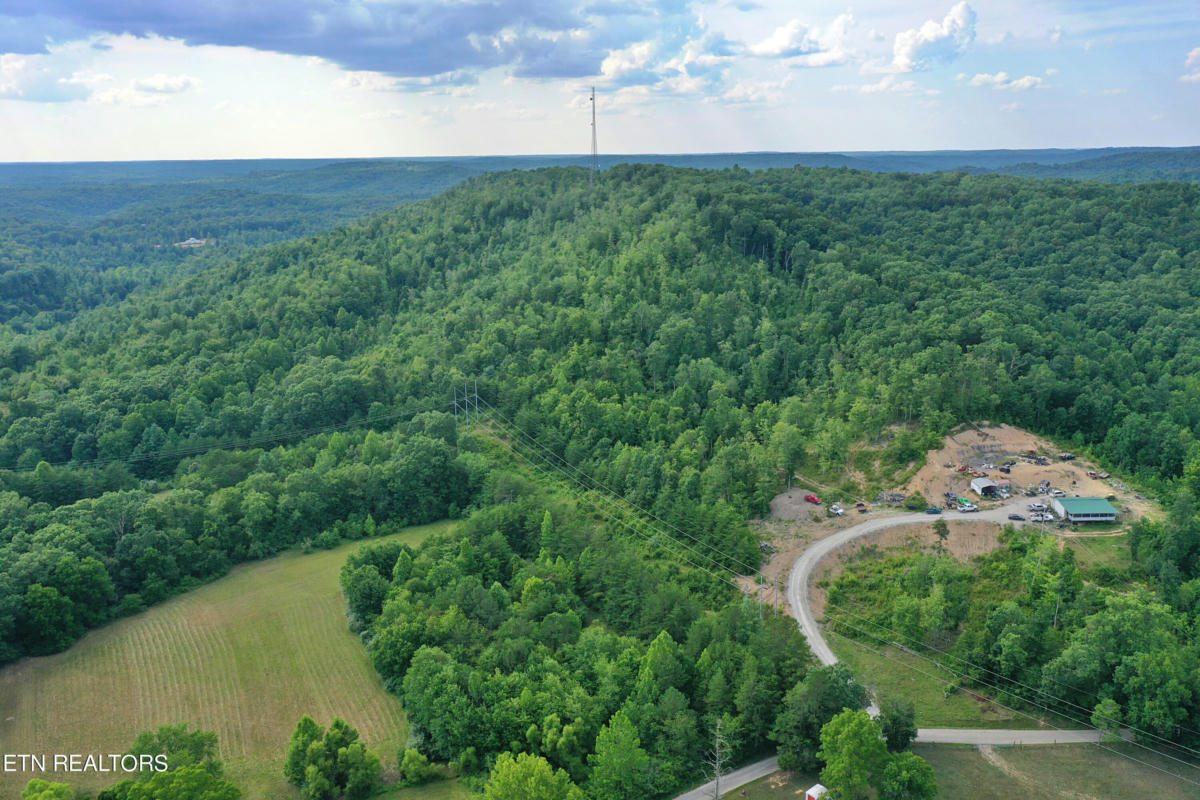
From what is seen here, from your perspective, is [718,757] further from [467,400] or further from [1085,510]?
[467,400]

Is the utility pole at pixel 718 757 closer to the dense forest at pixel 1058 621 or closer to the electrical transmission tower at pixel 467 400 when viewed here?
the dense forest at pixel 1058 621

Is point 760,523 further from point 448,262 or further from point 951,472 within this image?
point 448,262

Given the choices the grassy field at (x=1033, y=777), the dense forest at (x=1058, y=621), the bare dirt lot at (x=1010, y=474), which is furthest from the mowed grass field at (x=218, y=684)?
the bare dirt lot at (x=1010, y=474)

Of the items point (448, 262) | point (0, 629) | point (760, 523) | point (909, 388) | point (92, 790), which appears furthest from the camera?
point (448, 262)

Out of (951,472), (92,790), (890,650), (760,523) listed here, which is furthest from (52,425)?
(951,472)

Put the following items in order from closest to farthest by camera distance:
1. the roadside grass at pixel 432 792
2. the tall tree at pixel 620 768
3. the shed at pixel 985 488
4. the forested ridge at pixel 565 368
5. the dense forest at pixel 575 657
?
the tall tree at pixel 620 768 < the roadside grass at pixel 432 792 < the dense forest at pixel 575 657 < the shed at pixel 985 488 < the forested ridge at pixel 565 368

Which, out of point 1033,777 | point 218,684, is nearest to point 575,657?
point 218,684

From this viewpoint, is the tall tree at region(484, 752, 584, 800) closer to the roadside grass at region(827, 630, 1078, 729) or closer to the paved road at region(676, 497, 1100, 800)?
the paved road at region(676, 497, 1100, 800)
